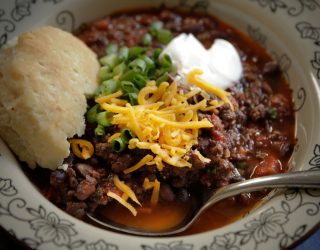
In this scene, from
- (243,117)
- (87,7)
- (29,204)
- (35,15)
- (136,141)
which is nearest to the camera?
(29,204)

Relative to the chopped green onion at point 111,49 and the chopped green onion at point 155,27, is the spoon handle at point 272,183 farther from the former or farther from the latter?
the chopped green onion at point 155,27

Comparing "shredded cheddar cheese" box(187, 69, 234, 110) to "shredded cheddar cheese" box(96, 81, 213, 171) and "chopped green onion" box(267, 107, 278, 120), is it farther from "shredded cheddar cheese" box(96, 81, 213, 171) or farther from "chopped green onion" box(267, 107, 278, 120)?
"chopped green onion" box(267, 107, 278, 120)

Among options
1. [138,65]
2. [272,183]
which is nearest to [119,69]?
[138,65]

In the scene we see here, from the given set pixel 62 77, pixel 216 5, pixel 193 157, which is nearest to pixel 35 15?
pixel 62 77

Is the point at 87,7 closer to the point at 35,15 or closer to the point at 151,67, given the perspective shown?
the point at 35,15

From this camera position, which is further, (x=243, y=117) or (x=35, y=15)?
(x=35, y=15)

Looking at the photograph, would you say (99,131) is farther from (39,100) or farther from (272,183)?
(272,183)

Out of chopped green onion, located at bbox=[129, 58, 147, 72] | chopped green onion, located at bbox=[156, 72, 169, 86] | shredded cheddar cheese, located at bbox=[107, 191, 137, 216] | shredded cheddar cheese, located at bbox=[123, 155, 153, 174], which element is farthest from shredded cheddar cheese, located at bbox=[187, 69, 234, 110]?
shredded cheddar cheese, located at bbox=[107, 191, 137, 216]
